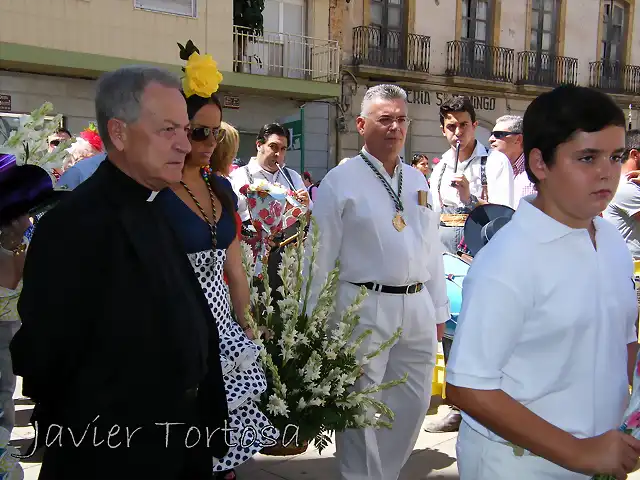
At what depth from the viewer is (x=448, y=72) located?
738 inches

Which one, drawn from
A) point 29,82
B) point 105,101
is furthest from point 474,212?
point 29,82

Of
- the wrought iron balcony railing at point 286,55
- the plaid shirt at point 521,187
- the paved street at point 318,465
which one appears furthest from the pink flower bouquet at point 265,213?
the wrought iron balcony railing at point 286,55

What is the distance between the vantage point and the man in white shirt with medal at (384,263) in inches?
132

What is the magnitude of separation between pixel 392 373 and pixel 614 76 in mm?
21841

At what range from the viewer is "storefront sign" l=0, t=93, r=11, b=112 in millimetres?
12578

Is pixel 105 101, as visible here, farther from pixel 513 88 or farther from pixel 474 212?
pixel 513 88

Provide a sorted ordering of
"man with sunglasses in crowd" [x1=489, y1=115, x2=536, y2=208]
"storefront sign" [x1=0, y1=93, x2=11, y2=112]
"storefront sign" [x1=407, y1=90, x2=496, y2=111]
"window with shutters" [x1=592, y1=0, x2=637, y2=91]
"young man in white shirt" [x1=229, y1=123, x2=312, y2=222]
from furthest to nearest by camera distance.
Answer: "window with shutters" [x1=592, y1=0, x2=637, y2=91] → "storefront sign" [x1=407, y1=90, x2=496, y2=111] → "storefront sign" [x1=0, y1=93, x2=11, y2=112] → "young man in white shirt" [x1=229, y1=123, x2=312, y2=222] → "man with sunglasses in crowd" [x1=489, y1=115, x2=536, y2=208]

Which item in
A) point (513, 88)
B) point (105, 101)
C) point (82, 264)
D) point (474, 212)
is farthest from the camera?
point (513, 88)

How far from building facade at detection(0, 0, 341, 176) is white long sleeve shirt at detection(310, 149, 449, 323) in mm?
10787

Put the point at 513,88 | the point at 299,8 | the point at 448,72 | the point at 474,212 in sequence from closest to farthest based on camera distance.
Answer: the point at 474,212, the point at 299,8, the point at 448,72, the point at 513,88

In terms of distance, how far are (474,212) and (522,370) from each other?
242cm

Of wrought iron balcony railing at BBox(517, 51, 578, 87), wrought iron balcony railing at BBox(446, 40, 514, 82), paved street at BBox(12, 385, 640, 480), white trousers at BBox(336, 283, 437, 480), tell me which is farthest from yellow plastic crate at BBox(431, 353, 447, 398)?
wrought iron balcony railing at BBox(517, 51, 578, 87)

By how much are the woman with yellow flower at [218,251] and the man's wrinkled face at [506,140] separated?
257cm

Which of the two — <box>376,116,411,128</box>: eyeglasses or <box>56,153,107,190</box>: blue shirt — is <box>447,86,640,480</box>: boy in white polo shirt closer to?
<box>376,116,411,128</box>: eyeglasses
